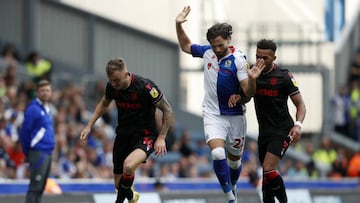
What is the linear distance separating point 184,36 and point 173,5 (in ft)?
53.3

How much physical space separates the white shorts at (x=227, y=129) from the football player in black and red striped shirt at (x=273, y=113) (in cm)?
30

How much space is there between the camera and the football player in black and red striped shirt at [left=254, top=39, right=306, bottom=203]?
1487 centimetres

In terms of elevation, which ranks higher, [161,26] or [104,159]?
[161,26]

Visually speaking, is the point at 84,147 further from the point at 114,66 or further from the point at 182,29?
the point at 114,66

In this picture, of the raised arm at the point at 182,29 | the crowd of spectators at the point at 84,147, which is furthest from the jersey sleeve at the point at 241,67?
the crowd of spectators at the point at 84,147

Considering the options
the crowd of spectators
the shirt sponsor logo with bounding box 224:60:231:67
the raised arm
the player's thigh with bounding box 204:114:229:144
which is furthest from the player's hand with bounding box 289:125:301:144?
the crowd of spectators

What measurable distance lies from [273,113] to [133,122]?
1868 mm

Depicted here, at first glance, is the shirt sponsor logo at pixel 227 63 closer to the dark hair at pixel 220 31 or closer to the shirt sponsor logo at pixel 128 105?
the dark hair at pixel 220 31

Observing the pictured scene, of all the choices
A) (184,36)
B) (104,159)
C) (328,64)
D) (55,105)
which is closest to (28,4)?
(55,105)

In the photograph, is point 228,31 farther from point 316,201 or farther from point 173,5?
point 173,5

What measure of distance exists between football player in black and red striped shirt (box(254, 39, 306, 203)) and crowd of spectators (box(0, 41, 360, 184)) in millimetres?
6103

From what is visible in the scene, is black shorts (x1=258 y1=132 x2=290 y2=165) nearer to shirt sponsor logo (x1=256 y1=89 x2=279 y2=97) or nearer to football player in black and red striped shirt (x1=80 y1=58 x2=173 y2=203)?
shirt sponsor logo (x1=256 y1=89 x2=279 y2=97)

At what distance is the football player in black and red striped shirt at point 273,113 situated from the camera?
1487cm

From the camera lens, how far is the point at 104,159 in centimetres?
2358
